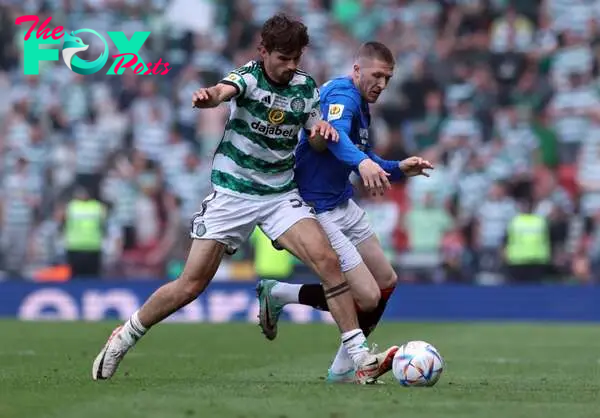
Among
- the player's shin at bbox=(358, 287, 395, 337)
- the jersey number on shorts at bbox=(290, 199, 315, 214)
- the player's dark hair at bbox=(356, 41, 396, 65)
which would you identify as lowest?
the player's shin at bbox=(358, 287, 395, 337)

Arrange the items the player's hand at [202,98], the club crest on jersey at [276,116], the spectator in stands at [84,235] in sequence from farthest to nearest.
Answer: the spectator in stands at [84,235], the club crest on jersey at [276,116], the player's hand at [202,98]

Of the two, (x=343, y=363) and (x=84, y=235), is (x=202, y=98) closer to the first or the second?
(x=343, y=363)

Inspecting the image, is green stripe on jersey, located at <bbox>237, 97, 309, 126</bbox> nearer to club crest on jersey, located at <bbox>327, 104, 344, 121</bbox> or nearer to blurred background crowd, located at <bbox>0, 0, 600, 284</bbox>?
club crest on jersey, located at <bbox>327, 104, 344, 121</bbox>

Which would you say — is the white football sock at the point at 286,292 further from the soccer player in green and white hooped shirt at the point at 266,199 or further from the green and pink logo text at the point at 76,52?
the green and pink logo text at the point at 76,52

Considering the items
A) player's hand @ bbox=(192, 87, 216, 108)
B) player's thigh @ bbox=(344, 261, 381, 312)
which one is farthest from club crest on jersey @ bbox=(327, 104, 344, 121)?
player's hand @ bbox=(192, 87, 216, 108)

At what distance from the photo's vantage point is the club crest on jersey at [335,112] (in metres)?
9.63

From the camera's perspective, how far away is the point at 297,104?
30.9ft

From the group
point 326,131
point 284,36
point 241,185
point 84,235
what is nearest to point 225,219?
point 241,185

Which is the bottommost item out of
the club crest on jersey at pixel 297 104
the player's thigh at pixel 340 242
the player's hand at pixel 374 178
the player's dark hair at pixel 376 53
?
the player's thigh at pixel 340 242

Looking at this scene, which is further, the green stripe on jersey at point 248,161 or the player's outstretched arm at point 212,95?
the green stripe on jersey at point 248,161

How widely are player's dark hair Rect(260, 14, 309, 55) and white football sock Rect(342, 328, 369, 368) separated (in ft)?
6.34

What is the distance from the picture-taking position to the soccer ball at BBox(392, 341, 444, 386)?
909 centimetres

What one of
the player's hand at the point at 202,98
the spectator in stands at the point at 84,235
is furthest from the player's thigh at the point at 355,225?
the spectator in stands at the point at 84,235

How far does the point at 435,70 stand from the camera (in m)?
23.4
